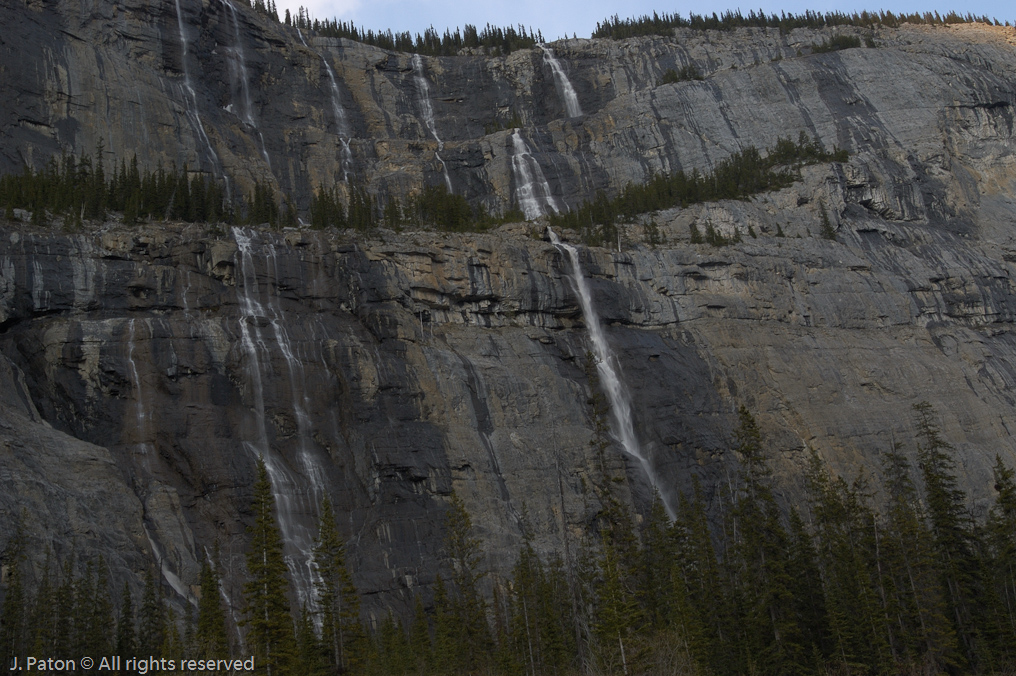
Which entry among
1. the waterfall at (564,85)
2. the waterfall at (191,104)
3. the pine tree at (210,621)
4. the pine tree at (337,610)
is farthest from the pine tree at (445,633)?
the waterfall at (564,85)

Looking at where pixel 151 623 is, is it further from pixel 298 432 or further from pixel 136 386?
pixel 136 386

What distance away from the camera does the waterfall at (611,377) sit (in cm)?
6050

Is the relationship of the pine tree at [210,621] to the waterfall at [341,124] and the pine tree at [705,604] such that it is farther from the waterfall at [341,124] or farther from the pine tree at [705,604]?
the waterfall at [341,124]

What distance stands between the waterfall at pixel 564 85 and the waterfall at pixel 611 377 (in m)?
31.4

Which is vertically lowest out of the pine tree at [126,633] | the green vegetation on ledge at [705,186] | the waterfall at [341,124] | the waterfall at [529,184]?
the pine tree at [126,633]

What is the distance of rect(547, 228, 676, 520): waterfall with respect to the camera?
6050 cm

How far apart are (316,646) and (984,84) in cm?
8667

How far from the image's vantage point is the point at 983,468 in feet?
208

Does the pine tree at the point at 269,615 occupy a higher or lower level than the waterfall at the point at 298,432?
lower

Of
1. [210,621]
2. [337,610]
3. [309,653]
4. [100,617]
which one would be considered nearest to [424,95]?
[337,610]

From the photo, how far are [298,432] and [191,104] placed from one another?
41405mm

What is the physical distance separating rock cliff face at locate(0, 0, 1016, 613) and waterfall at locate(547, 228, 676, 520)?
832 mm

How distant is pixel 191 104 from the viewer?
81688 mm

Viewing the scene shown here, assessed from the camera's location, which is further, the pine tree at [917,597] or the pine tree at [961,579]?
the pine tree at [961,579]
